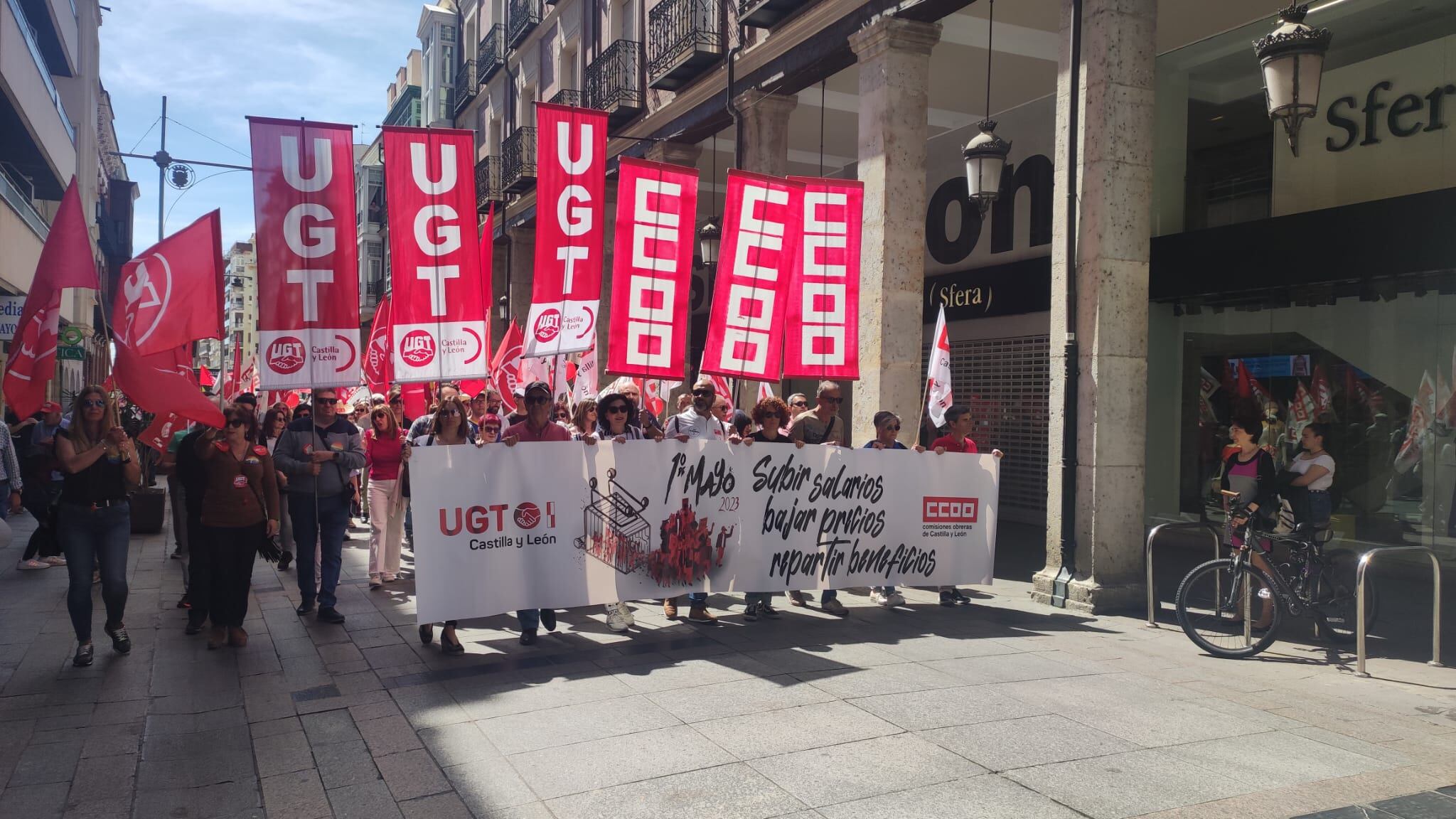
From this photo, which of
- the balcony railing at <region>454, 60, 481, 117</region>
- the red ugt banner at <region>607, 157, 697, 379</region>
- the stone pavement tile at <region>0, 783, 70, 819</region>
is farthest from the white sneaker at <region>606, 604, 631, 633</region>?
the balcony railing at <region>454, 60, 481, 117</region>

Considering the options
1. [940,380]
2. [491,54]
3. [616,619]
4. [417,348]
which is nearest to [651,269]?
[417,348]

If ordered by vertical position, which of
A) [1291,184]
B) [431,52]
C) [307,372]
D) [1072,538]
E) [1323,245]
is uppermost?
[431,52]

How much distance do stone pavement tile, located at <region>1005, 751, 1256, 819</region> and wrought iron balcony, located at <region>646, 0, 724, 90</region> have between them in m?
12.6

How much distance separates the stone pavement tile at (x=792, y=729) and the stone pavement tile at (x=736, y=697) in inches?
3.9

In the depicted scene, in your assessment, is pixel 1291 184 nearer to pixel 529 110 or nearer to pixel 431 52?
pixel 529 110

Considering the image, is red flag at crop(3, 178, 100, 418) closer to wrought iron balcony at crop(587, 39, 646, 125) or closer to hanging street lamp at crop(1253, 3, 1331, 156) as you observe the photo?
hanging street lamp at crop(1253, 3, 1331, 156)

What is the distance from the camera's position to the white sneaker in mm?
7473

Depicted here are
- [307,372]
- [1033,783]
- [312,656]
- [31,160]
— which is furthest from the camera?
[31,160]

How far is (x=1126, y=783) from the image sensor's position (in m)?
4.46

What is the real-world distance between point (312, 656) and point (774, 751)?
3556 millimetres

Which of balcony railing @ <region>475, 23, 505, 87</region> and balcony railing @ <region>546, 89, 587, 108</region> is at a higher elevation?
balcony railing @ <region>475, 23, 505, 87</region>

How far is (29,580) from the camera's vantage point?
32.1 feet

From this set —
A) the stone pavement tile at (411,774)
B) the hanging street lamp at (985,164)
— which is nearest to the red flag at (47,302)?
the stone pavement tile at (411,774)

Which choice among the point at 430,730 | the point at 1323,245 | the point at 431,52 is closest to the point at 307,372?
the point at 430,730
